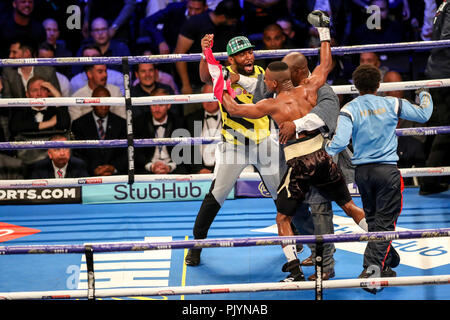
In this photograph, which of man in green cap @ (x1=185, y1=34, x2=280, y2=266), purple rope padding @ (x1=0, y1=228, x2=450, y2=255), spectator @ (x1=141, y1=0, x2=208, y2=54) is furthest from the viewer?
spectator @ (x1=141, y1=0, x2=208, y2=54)

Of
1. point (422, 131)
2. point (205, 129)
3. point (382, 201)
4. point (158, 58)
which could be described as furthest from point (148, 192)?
point (382, 201)

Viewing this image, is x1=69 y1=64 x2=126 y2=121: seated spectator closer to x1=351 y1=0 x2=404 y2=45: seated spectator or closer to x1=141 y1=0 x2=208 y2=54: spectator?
x1=141 y1=0 x2=208 y2=54: spectator

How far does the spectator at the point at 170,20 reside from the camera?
7504 millimetres

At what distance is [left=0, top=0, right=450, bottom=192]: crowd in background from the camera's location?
6.77 metres

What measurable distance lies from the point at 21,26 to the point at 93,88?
1270mm

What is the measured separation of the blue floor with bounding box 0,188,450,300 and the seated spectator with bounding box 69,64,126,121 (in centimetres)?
123

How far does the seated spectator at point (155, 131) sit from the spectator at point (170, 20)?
1.03 metres

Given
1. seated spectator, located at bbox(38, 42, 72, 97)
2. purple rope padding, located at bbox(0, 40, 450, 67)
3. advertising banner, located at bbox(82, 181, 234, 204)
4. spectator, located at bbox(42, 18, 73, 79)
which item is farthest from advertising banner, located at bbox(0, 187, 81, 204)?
spectator, located at bbox(42, 18, 73, 79)

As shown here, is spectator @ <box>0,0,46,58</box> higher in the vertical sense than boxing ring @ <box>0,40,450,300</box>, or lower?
higher

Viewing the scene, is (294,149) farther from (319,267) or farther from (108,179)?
(108,179)
